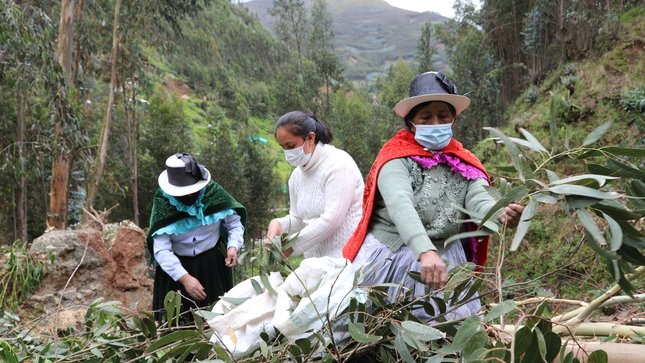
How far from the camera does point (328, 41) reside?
33812mm

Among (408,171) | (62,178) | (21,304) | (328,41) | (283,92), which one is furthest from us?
(328,41)

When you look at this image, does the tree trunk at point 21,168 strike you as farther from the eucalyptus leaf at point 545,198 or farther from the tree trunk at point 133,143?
the eucalyptus leaf at point 545,198

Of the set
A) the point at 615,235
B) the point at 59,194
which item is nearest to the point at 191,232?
the point at 615,235

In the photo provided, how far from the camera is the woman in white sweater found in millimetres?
2527

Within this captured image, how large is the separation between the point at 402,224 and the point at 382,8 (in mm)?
191985

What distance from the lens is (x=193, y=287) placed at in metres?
3.21

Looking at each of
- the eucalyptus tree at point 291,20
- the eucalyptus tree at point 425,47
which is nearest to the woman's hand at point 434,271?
the eucalyptus tree at point 425,47

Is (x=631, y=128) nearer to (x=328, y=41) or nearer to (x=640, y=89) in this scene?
(x=640, y=89)

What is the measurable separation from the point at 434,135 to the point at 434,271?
0.58 metres

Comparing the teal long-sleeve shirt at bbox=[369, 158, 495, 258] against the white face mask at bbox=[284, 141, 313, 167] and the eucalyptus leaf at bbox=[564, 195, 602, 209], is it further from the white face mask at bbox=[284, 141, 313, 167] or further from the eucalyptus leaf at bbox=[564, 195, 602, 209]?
the white face mask at bbox=[284, 141, 313, 167]

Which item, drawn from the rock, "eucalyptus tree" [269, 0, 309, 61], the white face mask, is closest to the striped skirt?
the white face mask

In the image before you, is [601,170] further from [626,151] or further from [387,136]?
[387,136]

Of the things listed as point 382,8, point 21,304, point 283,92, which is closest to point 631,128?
point 21,304

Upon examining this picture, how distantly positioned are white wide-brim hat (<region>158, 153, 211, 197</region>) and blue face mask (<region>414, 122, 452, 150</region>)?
65.4 inches
